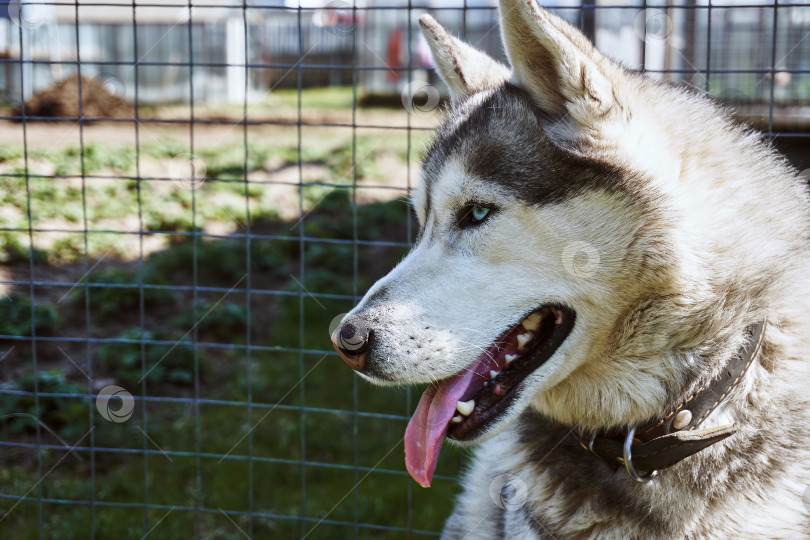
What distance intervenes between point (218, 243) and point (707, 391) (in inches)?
182

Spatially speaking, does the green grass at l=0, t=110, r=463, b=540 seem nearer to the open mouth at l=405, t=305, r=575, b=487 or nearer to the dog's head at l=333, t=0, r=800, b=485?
the open mouth at l=405, t=305, r=575, b=487

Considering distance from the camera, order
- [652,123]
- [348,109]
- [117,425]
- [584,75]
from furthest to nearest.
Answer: [348,109]
[117,425]
[652,123]
[584,75]

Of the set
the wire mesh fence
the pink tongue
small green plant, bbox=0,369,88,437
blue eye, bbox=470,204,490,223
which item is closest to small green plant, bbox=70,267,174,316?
the wire mesh fence

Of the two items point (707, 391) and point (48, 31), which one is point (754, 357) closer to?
point (707, 391)

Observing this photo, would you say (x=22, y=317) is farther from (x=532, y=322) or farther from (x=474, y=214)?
(x=532, y=322)

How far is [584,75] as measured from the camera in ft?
5.92

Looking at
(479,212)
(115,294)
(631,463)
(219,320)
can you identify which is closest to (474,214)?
(479,212)

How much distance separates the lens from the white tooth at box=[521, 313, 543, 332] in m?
2.00

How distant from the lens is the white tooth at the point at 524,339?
6.64 feet

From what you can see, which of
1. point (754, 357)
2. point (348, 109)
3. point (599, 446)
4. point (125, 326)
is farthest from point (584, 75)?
point (348, 109)

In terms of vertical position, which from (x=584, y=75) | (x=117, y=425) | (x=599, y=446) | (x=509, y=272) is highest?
(x=584, y=75)

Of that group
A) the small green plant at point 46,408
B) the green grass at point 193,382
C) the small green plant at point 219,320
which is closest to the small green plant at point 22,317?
the green grass at point 193,382

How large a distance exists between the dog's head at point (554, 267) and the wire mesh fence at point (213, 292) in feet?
1.43

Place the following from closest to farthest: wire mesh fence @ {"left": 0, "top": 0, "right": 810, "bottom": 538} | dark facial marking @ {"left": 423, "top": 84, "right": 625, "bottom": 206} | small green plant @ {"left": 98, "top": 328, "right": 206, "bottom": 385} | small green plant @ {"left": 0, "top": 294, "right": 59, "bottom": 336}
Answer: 1. dark facial marking @ {"left": 423, "top": 84, "right": 625, "bottom": 206}
2. wire mesh fence @ {"left": 0, "top": 0, "right": 810, "bottom": 538}
3. small green plant @ {"left": 0, "top": 294, "right": 59, "bottom": 336}
4. small green plant @ {"left": 98, "top": 328, "right": 206, "bottom": 385}
